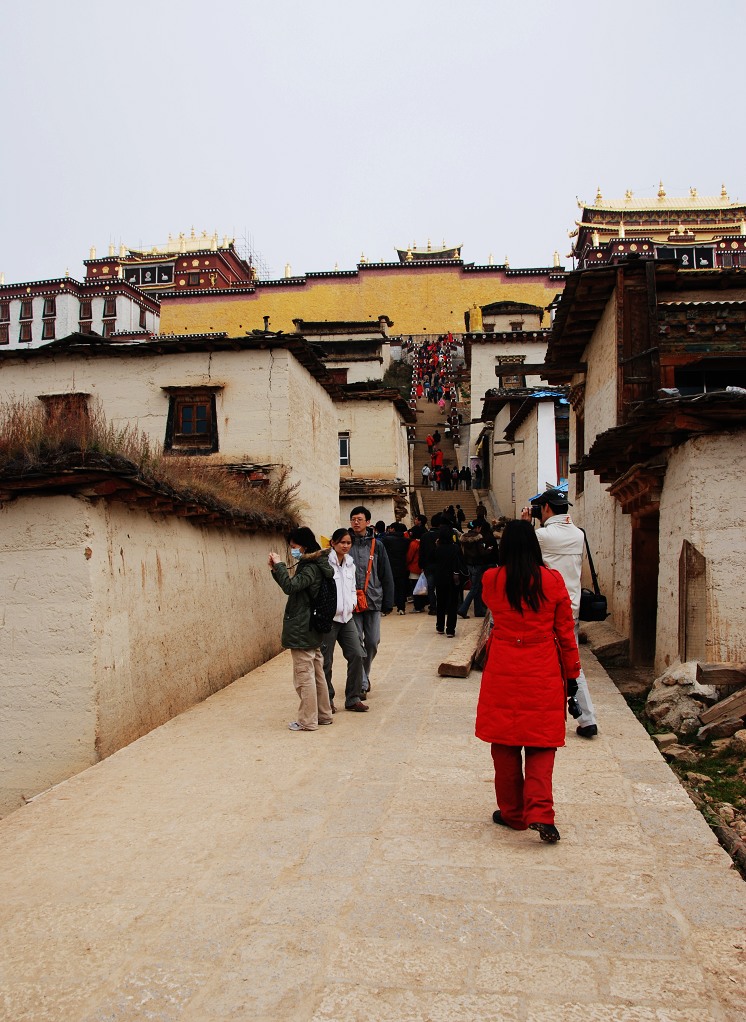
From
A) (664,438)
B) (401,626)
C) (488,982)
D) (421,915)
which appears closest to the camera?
(488,982)

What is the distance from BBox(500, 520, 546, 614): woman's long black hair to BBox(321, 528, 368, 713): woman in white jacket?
3.31 metres

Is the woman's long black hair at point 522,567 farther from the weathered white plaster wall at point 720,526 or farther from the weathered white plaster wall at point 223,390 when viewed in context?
the weathered white plaster wall at point 223,390

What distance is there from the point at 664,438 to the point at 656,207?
53.6 meters

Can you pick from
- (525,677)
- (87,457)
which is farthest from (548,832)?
(87,457)

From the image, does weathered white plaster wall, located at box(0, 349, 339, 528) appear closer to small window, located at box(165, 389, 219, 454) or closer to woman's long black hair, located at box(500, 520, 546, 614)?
small window, located at box(165, 389, 219, 454)

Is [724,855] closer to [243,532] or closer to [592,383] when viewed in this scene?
[243,532]

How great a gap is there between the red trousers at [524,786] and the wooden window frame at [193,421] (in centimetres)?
1254

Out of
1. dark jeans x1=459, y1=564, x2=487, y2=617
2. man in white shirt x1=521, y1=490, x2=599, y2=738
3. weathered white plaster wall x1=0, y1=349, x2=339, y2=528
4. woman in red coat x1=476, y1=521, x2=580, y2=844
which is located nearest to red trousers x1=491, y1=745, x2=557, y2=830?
woman in red coat x1=476, y1=521, x2=580, y2=844

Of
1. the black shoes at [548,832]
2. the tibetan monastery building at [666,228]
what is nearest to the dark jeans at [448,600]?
the black shoes at [548,832]

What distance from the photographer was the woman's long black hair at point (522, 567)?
4.54 meters

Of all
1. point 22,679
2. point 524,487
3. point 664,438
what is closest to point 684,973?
point 22,679

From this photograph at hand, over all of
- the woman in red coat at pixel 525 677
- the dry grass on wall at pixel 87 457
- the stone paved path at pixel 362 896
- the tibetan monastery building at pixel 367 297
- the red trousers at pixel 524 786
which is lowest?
the stone paved path at pixel 362 896

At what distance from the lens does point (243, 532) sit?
440 inches

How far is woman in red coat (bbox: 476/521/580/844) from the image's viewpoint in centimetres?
444
